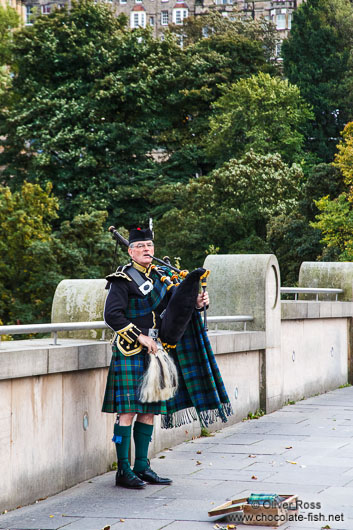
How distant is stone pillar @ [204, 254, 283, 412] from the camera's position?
10883mm

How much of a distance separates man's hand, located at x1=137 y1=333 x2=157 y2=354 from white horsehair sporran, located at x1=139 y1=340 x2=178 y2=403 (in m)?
0.04

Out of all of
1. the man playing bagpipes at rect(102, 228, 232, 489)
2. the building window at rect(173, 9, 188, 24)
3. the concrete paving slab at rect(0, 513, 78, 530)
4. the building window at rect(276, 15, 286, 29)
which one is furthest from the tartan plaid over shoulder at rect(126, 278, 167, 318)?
the building window at rect(173, 9, 188, 24)

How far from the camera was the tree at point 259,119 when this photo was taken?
49625 mm

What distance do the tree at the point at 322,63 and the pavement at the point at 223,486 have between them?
4827 centimetres

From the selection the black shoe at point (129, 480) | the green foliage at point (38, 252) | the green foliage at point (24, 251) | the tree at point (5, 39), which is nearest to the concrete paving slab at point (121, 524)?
the black shoe at point (129, 480)

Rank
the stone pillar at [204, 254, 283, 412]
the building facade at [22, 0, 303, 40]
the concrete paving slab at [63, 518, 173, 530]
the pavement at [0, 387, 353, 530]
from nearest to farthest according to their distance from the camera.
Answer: the concrete paving slab at [63, 518, 173, 530], the pavement at [0, 387, 353, 530], the stone pillar at [204, 254, 283, 412], the building facade at [22, 0, 303, 40]

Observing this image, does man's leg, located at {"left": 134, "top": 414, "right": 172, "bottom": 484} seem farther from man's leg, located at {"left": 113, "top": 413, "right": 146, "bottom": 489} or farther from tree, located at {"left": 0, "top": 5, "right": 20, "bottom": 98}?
tree, located at {"left": 0, "top": 5, "right": 20, "bottom": 98}

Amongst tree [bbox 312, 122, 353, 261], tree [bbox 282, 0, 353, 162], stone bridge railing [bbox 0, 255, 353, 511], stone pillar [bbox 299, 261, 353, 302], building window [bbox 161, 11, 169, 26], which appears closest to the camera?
stone bridge railing [bbox 0, 255, 353, 511]


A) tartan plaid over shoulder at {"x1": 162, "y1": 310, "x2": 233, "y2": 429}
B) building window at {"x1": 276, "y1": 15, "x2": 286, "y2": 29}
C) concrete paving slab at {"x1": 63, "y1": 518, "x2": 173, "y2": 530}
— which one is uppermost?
building window at {"x1": 276, "y1": 15, "x2": 286, "y2": 29}

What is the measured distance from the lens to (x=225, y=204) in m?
46.1

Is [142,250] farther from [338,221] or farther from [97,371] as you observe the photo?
[338,221]

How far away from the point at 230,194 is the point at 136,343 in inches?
1550

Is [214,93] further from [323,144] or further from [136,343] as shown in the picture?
[136,343]

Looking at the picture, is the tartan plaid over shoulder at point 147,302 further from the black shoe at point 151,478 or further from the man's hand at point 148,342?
the black shoe at point 151,478
